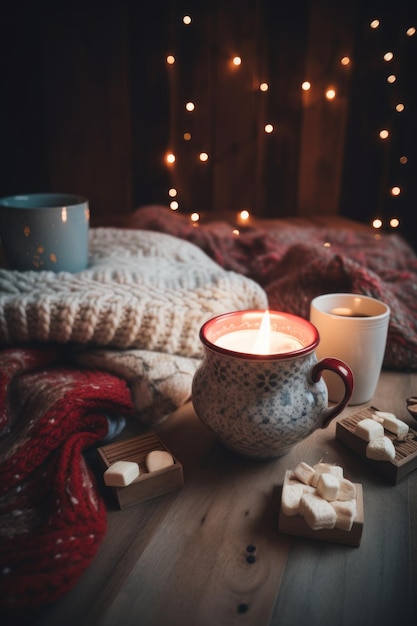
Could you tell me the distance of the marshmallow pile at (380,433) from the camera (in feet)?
1.68

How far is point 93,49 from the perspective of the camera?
4.21 ft

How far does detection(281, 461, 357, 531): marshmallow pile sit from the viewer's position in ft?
1.40

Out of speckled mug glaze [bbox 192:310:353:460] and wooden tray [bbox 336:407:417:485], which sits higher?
speckled mug glaze [bbox 192:310:353:460]

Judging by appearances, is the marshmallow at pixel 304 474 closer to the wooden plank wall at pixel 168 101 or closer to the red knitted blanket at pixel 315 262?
the red knitted blanket at pixel 315 262

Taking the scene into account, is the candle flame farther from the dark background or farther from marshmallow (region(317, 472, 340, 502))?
the dark background

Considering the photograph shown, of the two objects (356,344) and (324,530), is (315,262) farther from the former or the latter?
(324,530)

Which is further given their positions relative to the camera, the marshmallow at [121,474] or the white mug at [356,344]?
the white mug at [356,344]

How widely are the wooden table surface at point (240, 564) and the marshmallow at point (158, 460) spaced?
0.03 meters

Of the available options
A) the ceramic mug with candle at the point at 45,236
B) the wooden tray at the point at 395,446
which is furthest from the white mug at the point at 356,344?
the ceramic mug with candle at the point at 45,236

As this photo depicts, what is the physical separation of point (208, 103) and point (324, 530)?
1219 mm

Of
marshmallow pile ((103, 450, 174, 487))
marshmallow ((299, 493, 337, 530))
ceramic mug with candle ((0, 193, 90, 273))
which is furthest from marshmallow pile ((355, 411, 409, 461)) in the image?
ceramic mug with candle ((0, 193, 90, 273))

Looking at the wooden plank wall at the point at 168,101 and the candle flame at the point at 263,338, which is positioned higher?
the wooden plank wall at the point at 168,101

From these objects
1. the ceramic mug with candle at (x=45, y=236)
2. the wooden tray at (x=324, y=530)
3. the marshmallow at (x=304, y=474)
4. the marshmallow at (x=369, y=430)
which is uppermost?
the ceramic mug with candle at (x=45, y=236)

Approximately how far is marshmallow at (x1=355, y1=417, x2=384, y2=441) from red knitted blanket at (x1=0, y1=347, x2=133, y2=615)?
0.26 metres
